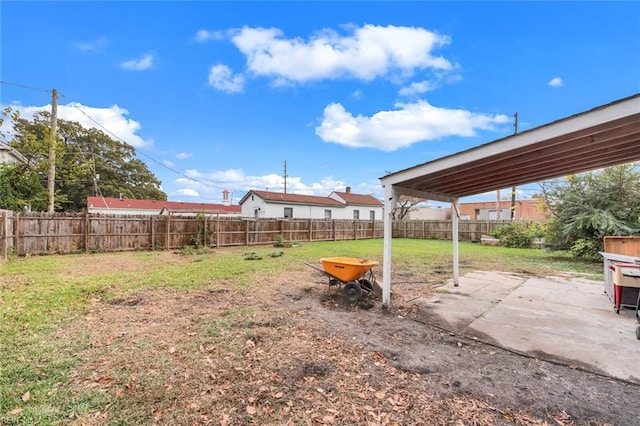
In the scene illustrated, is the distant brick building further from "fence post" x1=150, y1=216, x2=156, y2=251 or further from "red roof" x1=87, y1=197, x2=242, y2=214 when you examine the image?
"fence post" x1=150, y1=216, x2=156, y2=251

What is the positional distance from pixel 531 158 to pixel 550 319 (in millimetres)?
2636

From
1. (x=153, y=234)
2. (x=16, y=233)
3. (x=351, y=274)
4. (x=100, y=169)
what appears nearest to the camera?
(x=351, y=274)

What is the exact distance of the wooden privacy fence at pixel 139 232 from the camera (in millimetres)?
10438

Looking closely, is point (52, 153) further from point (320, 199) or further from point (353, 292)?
point (320, 199)

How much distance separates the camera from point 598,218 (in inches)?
431

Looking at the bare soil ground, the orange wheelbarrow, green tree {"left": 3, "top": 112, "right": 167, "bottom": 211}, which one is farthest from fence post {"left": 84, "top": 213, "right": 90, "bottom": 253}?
green tree {"left": 3, "top": 112, "right": 167, "bottom": 211}

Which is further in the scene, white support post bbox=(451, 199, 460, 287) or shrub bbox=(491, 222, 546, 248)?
shrub bbox=(491, 222, 546, 248)

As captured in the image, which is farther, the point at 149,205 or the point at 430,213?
the point at 430,213

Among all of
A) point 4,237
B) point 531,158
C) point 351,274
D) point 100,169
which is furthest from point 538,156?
point 100,169

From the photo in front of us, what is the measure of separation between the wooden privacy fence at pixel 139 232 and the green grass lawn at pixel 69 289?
1.07 metres

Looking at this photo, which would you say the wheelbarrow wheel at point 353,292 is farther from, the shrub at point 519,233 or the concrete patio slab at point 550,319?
the shrub at point 519,233

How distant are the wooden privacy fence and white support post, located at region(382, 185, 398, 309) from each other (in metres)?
11.1

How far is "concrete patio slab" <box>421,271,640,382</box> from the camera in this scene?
3477mm

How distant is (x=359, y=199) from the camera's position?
32.3 meters
